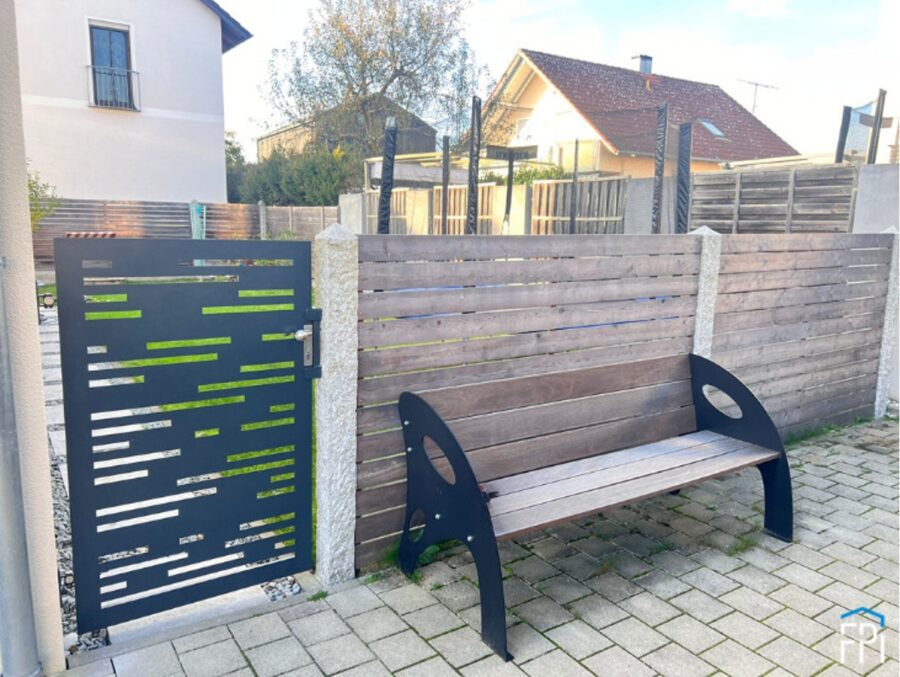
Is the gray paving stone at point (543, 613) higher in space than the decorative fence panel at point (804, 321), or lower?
lower

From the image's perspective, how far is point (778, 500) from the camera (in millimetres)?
3361

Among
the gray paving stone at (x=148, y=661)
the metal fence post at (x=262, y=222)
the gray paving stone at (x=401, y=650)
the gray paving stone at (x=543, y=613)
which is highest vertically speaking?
the metal fence post at (x=262, y=222)

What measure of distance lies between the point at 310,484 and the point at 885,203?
17.4ft

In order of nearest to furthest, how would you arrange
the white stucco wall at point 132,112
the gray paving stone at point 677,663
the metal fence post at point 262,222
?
the gray paving stone at point 677,663
the white stucco wall at point 132,112
the metal fence post at point 262,222

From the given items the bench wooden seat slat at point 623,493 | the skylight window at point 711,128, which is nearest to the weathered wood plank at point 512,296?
the bench wooden seat slat at point 623,493

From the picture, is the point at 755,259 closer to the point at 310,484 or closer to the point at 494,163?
the point at 310,484

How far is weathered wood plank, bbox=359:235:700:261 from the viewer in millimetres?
2770

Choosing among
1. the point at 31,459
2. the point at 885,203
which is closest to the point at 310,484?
the point at 31,459

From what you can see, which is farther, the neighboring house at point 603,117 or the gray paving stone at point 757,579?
the neighboring house at point 603,117

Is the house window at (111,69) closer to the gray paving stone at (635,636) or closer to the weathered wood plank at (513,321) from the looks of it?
the weathered wood plank at (513,321)

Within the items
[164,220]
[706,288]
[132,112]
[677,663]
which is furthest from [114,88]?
[677,663]

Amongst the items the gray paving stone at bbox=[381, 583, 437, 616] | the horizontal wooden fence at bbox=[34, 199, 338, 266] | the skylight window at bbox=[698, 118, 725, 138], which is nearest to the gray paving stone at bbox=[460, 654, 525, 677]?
the gray paving stone at bbox=[381, 583, 437, 616]

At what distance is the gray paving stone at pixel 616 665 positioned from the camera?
7.64ft

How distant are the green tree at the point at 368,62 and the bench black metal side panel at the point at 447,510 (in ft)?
65.5
